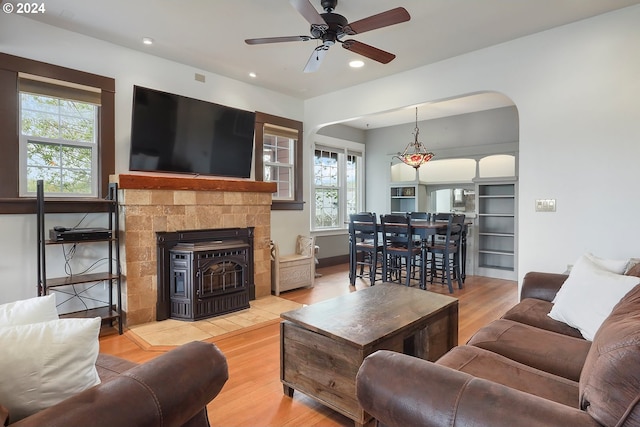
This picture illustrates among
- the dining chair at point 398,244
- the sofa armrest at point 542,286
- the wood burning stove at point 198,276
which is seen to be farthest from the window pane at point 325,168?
the sofa armrest at point 542,286

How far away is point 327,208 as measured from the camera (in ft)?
22.5

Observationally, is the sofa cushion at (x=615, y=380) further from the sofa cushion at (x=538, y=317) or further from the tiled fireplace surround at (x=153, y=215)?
the tiled fireplace surround at (x=153, y=215)

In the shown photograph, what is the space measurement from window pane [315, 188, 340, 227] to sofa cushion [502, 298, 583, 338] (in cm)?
453


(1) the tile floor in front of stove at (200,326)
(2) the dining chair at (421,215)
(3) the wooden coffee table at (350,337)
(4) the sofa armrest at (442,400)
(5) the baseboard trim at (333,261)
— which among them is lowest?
(1) the tile floor in front of stove at (200,326)

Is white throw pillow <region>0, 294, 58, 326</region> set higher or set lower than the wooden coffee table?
higher

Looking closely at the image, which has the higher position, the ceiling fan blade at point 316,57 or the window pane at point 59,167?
the ceiling fan blade at point 316,57

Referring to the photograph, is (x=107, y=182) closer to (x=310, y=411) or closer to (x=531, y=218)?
(x=310, y=411)

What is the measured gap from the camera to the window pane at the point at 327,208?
671 cm

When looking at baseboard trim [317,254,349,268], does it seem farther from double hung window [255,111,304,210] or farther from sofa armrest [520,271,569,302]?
sofa armrest [520,271,569,302]

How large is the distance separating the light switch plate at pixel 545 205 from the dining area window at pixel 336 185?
3958 millimetres

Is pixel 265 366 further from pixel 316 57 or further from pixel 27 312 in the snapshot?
pixel 316 57

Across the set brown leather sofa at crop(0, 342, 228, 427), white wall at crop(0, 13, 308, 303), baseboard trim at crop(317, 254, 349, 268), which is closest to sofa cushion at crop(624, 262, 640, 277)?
brown leather sofa at crop(0, 342, 228, 427)

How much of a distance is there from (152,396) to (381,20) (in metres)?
2.49

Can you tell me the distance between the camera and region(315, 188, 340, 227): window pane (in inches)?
264
